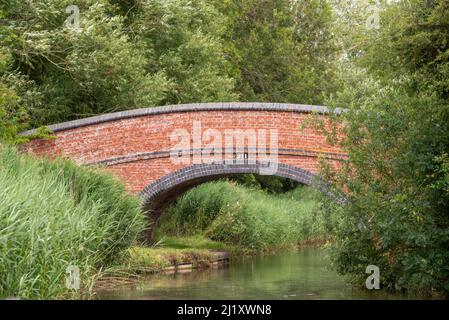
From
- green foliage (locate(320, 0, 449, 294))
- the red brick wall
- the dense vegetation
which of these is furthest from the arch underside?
green foliage (locate(320, 0, 449, 294))

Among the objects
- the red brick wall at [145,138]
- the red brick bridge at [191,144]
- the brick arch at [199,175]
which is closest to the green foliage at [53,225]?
the brick arch at [199,175]

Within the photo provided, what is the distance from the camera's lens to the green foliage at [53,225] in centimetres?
947

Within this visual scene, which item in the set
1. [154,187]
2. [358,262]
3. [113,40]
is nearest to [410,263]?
[358,262]

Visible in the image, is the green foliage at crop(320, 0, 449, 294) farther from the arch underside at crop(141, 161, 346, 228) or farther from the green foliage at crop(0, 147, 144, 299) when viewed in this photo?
the arch underside at crop(141, 161, 346, 228)

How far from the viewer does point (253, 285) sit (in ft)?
44.6

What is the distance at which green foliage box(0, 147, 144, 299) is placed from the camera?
9.47 metres

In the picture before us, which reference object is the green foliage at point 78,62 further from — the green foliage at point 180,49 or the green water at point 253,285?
the green water at point 253,285

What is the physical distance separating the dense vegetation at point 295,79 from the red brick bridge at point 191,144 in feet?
5.00

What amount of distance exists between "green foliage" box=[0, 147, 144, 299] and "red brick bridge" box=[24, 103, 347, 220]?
9.97 ft

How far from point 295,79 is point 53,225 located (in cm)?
1967

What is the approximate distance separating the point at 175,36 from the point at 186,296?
39.2 ft

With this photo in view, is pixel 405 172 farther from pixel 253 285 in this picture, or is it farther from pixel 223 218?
pixel 223 218

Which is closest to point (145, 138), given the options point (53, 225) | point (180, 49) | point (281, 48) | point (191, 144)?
point (191, 144)

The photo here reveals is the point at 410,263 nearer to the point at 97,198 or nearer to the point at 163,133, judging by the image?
the point at 97,198
